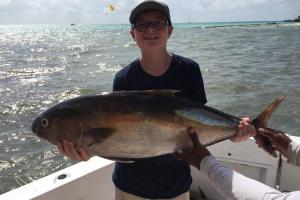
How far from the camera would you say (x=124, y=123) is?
8.51ft

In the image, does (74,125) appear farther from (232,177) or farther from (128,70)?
(232,177)

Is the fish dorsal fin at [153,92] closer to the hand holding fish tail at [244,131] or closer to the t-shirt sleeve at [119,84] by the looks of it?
the t-shirt sleeve at [119,84]

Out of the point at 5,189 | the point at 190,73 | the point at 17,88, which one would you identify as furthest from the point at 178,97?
the point at 17,88

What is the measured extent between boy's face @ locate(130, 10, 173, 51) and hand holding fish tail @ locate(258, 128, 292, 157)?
3.13 feet

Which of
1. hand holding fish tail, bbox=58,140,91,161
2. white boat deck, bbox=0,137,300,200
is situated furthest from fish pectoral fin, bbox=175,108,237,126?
white boat deck, bbox=0,137,300,200

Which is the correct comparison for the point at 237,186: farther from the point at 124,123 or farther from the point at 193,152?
the point at 124,123

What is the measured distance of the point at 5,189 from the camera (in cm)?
736

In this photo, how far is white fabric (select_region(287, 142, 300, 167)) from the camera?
106 inches

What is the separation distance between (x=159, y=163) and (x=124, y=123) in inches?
18.6

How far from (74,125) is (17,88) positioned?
1427 centimetres

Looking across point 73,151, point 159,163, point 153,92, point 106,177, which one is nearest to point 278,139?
point 159,163

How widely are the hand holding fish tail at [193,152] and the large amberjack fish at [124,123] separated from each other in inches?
1.7

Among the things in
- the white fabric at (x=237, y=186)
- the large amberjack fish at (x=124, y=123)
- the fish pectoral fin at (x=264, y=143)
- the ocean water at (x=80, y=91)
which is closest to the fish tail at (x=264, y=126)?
the fish pectoral fin at (x=264, y=143)

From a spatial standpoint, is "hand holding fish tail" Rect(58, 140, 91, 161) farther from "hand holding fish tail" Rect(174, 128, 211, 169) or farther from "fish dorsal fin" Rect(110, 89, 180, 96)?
"hand holding fish tail" Rect(174, 128, 211, 169)
